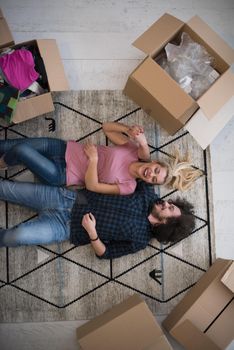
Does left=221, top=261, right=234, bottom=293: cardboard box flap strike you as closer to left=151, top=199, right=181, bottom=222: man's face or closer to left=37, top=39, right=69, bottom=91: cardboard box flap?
left=151, top=199, right=181, bottom=222: man's face

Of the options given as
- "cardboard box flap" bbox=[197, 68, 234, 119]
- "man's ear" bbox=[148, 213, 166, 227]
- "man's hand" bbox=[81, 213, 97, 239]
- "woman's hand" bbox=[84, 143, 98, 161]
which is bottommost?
"man's hand" bbox=[81, 213, 97, 239]

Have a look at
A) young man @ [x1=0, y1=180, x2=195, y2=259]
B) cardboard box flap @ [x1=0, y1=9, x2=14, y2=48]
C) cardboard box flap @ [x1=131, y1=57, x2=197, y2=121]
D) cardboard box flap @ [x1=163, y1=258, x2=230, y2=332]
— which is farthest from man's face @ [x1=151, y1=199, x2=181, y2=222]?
cardboard box flap @ [x1=0, y1=9, x2=14, y2=48]

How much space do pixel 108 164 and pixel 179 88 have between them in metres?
0.52

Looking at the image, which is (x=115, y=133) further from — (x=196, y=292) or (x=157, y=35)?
(x=196, y=292)

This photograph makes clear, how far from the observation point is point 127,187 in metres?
2.01

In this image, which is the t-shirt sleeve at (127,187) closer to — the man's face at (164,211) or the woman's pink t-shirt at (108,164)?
the woman's pink t-shirt at (108,164)

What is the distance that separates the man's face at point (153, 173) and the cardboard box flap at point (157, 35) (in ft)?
1.86

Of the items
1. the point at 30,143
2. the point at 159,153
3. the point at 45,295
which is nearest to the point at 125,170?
the point at 159,153

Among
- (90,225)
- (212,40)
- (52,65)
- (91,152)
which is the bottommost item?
(90,225)

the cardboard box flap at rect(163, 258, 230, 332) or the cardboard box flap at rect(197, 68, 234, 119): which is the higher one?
the cardboard box flap at rect(197, 68, 234, 119)

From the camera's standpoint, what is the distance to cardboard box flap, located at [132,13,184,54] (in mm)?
1938

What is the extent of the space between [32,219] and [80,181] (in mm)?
355

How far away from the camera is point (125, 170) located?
2.02m

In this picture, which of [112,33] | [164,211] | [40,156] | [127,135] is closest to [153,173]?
[164,211]
